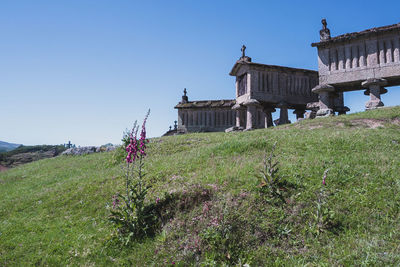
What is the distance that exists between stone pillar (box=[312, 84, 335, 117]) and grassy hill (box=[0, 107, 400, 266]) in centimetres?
864

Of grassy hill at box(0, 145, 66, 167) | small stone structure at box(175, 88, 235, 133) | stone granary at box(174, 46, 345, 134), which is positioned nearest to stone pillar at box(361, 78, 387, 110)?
stone granary at box(174, 46, 345, 134)

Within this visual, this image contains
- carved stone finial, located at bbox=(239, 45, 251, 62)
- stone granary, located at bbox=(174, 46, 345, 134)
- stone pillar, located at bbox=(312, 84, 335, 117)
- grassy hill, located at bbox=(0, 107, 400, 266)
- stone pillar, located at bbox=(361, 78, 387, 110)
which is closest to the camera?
grassy hill, located at bbox=(0, 107, 400, 266)

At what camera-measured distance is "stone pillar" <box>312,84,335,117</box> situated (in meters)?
18.4

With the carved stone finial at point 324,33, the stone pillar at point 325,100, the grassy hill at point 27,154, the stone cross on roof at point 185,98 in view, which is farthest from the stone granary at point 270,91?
the grassy hill at point 27,154

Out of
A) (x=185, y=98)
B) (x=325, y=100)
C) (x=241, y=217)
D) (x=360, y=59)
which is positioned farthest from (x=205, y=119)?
(x=241, y=217)

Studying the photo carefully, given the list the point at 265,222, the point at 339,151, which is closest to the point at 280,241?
the point at 265,222

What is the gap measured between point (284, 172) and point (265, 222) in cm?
224

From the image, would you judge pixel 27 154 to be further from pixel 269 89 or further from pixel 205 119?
pixel 269 89

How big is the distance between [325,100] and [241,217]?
15663mm

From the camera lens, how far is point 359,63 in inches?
697

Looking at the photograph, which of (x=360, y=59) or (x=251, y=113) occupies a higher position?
(x=360, y=59)

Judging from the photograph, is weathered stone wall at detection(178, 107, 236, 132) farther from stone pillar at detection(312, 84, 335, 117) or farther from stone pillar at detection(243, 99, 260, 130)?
stone pillar at detection(312, 84, 335, 117)

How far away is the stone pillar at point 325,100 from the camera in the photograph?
18375mm

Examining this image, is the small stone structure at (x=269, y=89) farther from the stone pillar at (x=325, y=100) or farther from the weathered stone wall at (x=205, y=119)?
the weathered stone wall at (x=205, y=119)
